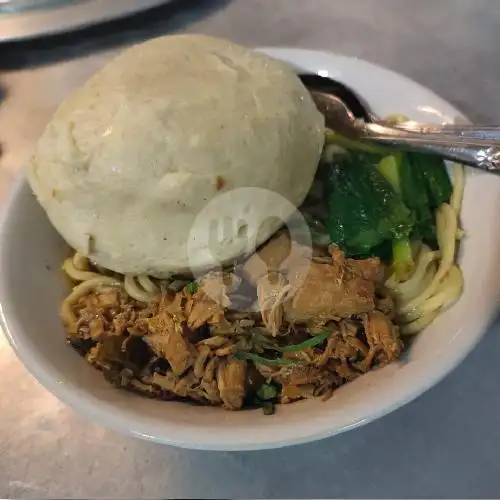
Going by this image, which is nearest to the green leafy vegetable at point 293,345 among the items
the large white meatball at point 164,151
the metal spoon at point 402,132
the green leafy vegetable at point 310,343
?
the green leafy vegetable at point 310,343

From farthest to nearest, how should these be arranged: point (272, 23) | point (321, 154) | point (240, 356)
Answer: point (272, 23) < point (321, 154) < point (240, 356)

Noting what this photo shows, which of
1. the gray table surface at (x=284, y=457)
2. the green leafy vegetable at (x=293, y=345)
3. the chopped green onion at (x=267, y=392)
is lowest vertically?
the gray table surface at (x=284, y=457)

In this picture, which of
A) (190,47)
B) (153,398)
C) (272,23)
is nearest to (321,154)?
(190,47)

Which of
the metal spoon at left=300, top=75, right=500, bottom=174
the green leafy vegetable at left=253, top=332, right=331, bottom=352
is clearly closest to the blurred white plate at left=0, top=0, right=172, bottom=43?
the metal spoon at left=300, top=75, right=500, bottom=174

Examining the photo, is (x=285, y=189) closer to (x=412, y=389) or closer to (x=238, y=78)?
(x=238, y=78)

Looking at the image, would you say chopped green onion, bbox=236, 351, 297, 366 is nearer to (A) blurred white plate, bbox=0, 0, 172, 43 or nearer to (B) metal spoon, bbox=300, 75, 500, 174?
(B) metal spoon, bbox=300, 75, 500, 174

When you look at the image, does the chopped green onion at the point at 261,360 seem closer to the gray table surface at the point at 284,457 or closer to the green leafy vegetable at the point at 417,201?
the gray table surface at the point at 284,457
